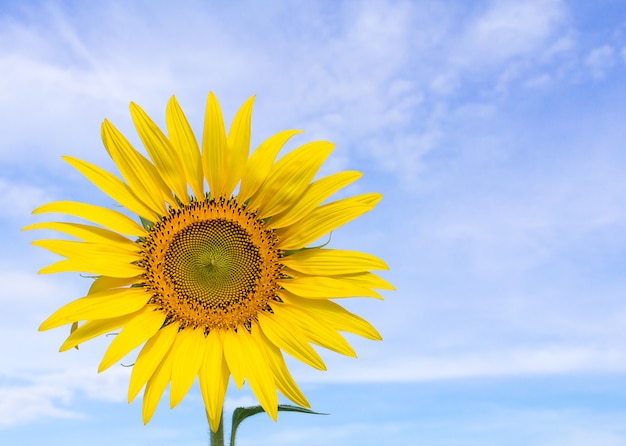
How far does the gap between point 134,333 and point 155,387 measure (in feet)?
1.32

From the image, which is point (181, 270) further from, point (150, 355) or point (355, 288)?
point (355, 288)

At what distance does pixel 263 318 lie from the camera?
5488 millimetres

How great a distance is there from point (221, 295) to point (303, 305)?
602mm

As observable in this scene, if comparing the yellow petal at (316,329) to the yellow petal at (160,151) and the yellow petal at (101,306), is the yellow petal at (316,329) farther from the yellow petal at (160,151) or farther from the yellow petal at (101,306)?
the yellow petal at (160,151)

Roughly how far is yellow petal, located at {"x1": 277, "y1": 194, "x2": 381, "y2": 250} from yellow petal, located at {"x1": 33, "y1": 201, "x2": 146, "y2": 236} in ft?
3.45

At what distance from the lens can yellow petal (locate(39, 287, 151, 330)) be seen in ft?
16.4

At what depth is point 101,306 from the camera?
5195 millimetres

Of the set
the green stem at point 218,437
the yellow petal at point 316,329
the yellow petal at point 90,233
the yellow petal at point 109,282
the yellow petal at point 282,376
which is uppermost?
the yellow petal at point 90,233

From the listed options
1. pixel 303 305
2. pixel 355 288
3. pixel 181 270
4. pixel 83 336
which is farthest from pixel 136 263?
pixel 355 288

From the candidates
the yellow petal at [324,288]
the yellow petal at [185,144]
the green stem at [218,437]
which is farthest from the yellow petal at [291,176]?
the green stem at [218,437]

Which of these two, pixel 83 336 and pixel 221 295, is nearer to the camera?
pixel 83 336

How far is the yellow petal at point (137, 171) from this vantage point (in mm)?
5406

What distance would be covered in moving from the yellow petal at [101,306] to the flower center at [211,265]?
15cm

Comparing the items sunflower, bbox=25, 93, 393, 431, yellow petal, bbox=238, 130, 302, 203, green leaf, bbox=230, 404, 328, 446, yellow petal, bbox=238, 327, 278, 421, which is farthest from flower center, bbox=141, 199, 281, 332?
green leaf, bbox=230, 404, 328, 446
